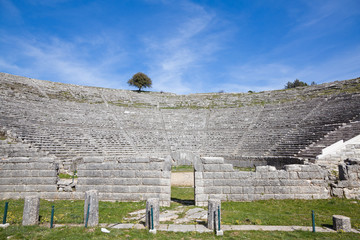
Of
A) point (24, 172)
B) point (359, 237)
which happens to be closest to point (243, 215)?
point (359, 237)

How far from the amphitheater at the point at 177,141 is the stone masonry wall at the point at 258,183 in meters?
0.04

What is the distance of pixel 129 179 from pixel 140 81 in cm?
4716

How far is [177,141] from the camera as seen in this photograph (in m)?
28.7

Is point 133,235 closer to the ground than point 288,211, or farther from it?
closer to the ground

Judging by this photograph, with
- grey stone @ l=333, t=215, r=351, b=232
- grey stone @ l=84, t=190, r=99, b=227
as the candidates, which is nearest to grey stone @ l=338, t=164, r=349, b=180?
grey stone @ l=333, t=215, r=351, b=232

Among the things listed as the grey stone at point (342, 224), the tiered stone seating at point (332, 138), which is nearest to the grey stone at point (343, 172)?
the grey stone at point (342, 224)

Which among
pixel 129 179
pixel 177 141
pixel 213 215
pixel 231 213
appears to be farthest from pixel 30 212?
pixel 177 141

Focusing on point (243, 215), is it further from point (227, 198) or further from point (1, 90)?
point (1, 90)

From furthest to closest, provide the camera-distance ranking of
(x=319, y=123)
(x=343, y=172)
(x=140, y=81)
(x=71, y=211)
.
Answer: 1. (x=140, y=81)
2. (x=319, y=123)
3. (x=343, y=172)
4. (x=71, y=211)

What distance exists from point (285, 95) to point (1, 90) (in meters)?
40.7

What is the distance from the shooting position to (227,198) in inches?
382

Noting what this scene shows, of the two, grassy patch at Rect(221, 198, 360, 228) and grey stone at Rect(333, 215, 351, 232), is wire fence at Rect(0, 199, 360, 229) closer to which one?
grassy patch at Rect(221, 198, 360, 228)

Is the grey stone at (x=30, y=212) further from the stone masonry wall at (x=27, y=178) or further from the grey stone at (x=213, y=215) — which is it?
the grey stone at (x=213, y=215)

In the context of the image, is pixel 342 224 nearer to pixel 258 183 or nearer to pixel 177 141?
pixel 258 183
